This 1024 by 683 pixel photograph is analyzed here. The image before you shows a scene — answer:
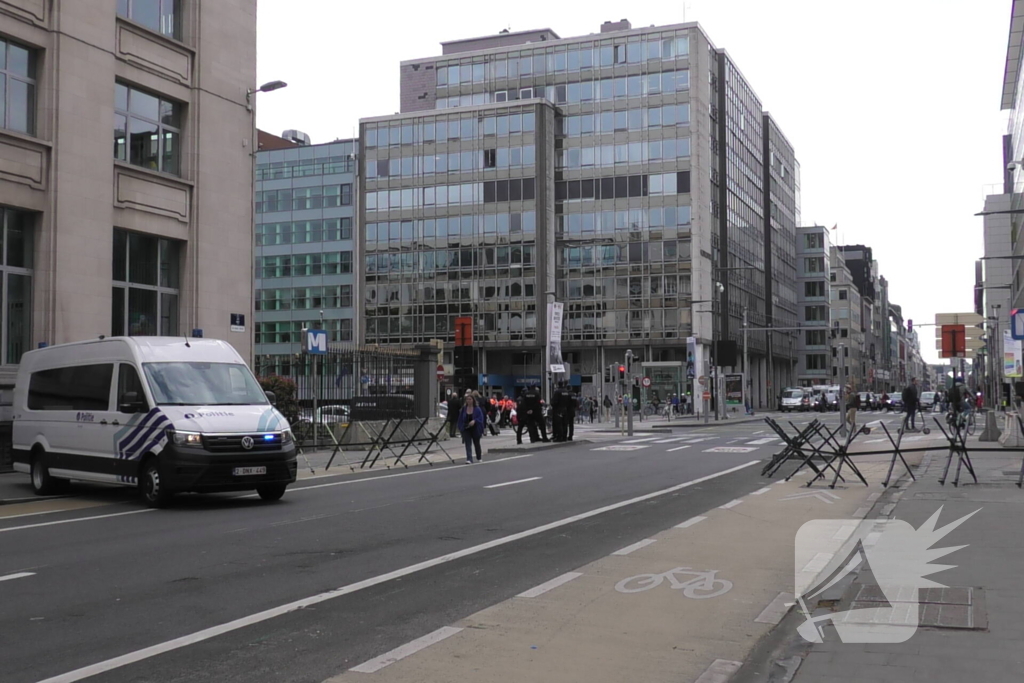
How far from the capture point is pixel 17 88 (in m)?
21.5

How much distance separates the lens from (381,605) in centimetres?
750

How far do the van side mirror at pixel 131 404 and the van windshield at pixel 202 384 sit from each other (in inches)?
9.4

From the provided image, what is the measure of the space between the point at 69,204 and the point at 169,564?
15.2m

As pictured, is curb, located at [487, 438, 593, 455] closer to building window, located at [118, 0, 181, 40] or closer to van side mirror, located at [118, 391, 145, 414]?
building window, located at [118, 0, 181, 40]

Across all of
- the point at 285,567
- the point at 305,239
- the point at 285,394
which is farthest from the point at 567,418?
the point at 305,239

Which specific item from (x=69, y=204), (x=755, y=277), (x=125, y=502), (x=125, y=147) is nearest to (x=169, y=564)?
(x=125, y=502)

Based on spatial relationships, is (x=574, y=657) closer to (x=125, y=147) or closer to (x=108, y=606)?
(x=108, y=606)

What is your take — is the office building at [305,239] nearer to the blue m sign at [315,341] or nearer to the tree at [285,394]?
the tree at [285,394]

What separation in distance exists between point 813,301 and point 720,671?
412 feet

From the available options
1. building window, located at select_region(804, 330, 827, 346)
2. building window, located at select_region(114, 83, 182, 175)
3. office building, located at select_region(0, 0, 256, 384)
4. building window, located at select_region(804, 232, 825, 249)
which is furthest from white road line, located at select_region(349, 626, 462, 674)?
building window, located at select_region(804, 330, 827, 346)

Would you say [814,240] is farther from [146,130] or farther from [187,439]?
[187,439]

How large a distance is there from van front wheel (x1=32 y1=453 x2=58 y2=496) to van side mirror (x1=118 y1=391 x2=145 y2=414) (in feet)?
8.11

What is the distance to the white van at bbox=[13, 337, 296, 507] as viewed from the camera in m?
14.0

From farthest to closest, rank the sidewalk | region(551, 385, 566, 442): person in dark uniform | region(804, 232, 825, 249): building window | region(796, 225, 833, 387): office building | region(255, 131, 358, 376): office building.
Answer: region(796, 225, 833, 387): office building, region(804, 232, 825, 249): building window, region(255, 131, 358, 376): office building, region(551, 385, 566, 442): person in dark uniform, the sidewalk
